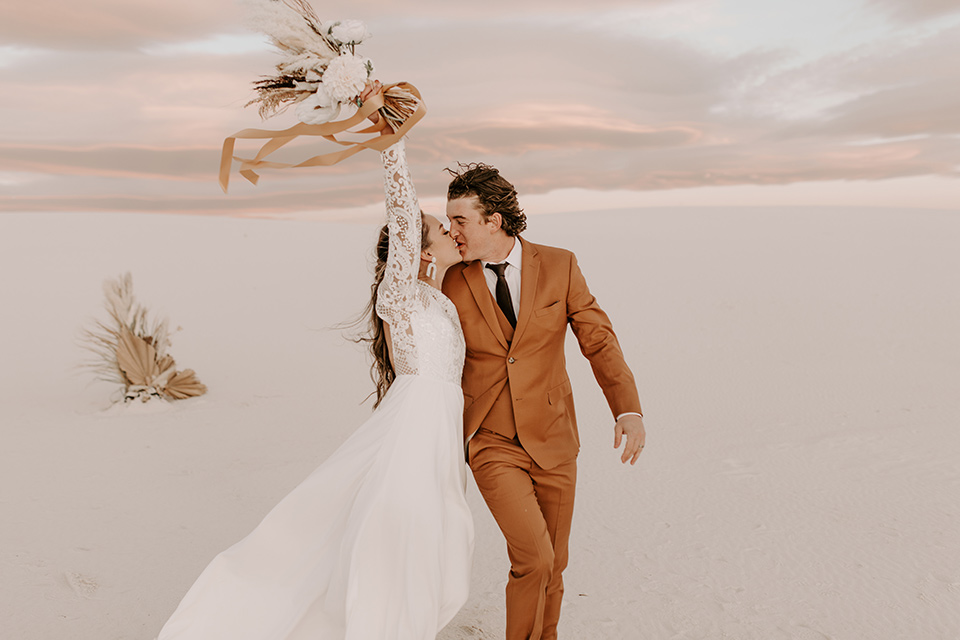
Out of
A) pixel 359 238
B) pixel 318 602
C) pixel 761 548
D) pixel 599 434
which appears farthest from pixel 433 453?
pixel 359 238

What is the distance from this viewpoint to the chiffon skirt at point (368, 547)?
3.26 meters

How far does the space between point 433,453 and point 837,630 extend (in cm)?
268

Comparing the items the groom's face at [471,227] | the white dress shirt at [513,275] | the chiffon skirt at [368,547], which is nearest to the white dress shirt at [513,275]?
the white dress shirt at [513,275]

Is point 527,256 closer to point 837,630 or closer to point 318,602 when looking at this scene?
point 318,602

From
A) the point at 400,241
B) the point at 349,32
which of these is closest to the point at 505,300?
the point at 400,241

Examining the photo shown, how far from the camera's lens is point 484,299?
11.9ft

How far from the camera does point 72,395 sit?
1061 centimetres

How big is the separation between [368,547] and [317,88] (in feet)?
6.21

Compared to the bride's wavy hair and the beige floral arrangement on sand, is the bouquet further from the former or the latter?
the beige floral arrangement on sand

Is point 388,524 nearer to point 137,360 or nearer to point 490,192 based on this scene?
point 490,192

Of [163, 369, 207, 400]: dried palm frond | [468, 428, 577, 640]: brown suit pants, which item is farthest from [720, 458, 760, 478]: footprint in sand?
[163, 369, 207, 400]: dried palm frond

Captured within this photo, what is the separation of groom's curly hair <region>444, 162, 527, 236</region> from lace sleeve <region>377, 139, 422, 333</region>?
32 cm

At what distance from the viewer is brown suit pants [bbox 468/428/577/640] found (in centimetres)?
338

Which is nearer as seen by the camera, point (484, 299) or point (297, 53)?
point (297, 53)
